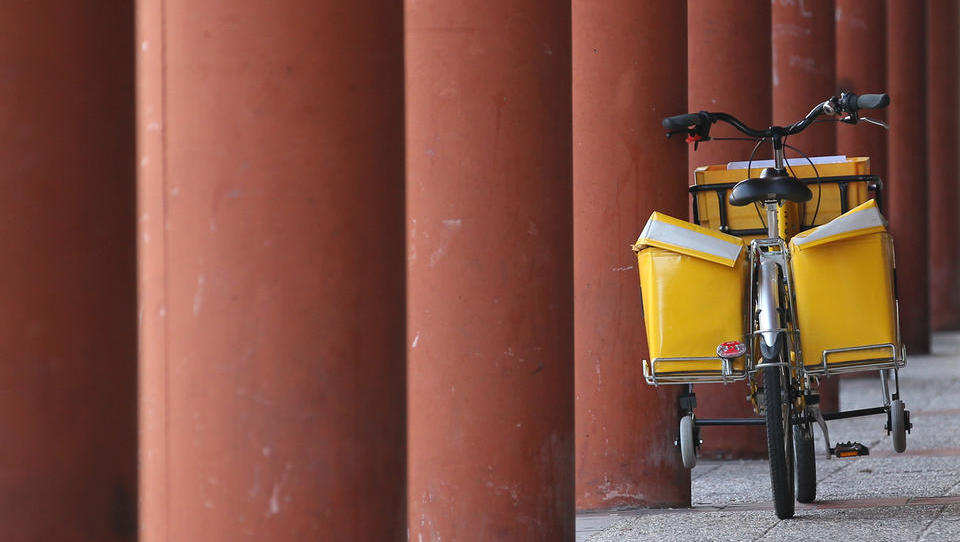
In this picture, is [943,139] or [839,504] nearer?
[839,504]

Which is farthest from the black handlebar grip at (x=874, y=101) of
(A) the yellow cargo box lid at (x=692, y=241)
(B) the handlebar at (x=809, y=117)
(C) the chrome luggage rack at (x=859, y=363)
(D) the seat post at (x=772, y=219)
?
(C) the chrome luggage rack at (x=859, y=363)

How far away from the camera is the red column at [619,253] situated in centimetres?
643

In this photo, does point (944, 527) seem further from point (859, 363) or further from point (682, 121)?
point (682, 121)

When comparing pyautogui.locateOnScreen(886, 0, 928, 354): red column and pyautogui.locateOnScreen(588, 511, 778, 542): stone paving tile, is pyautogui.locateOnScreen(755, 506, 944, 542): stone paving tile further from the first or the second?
pyautogui.locateOnScreen(886, 0, 928, 354): red column

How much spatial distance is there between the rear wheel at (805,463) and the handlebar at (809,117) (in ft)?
3.45

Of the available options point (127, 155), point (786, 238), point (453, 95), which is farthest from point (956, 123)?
point (127, 155)

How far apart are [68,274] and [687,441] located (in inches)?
112

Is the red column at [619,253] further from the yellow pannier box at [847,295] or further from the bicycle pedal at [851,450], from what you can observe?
the yellow pannier box at [847,295]

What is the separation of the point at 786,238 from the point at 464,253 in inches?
64.8

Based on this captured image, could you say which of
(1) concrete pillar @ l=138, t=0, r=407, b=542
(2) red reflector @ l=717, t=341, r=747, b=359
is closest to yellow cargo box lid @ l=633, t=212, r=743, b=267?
(2) red reflector @ l=717, t=341, r=747, b=359

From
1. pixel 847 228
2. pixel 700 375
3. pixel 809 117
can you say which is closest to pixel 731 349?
pixel 700 375

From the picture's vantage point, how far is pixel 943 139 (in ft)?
75.0

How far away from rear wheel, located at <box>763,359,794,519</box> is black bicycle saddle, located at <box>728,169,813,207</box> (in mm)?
560

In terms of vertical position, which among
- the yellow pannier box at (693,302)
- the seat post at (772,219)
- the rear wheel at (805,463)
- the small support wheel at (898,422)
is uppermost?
the seat post at (772,219)
